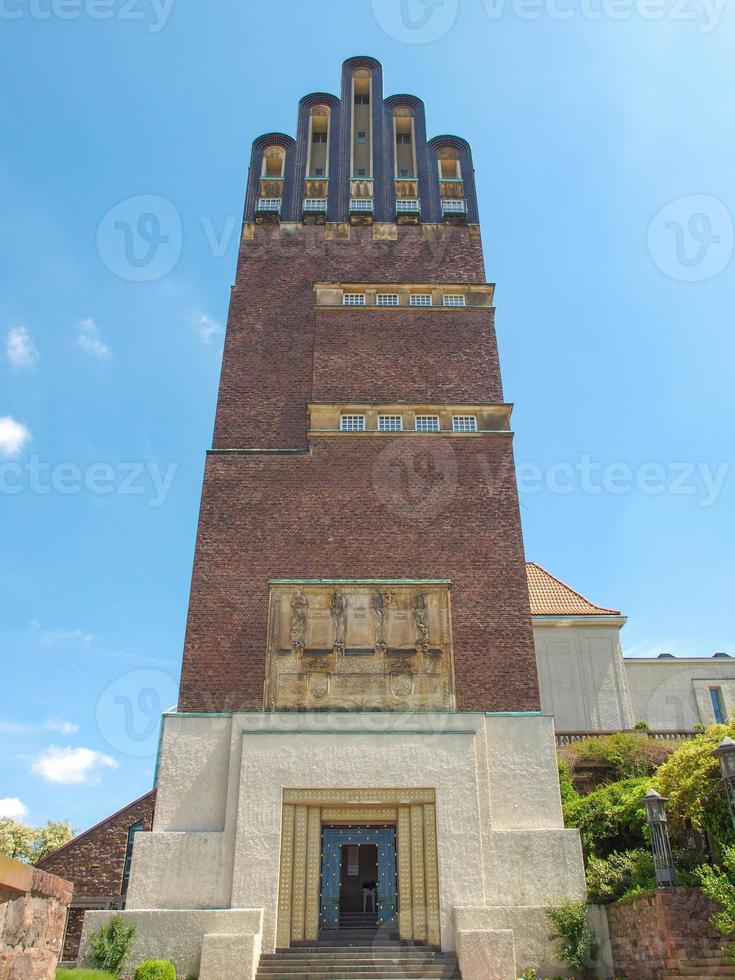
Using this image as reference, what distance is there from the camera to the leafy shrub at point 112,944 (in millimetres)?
14195

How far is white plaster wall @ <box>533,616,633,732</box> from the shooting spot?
2767 centimetres

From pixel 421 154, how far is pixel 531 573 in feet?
54.6

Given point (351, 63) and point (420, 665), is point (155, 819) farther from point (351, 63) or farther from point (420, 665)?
point (351, 63)

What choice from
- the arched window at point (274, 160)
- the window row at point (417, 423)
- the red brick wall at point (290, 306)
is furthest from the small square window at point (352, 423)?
the arched window at point (274, 160)

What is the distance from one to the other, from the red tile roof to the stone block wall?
23076mm

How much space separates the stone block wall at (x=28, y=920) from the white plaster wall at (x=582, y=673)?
72.9 ft

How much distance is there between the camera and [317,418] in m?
22.1

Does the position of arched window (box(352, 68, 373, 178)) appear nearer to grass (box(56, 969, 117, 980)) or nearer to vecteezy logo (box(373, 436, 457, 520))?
vecteezy logo (box(373, 436, 457, 520))

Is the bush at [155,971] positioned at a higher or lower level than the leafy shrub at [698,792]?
lower

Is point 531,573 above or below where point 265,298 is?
below

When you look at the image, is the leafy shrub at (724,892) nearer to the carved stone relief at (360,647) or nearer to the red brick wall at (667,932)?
the red brick wall at (667,932)

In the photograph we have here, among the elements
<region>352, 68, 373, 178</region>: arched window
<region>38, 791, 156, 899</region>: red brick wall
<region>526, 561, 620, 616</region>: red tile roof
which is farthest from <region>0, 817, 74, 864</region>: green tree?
<region>352, 68, 373, 178</region>: arched window

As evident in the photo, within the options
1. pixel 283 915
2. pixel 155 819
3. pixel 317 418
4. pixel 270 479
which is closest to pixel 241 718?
pixel 155 819

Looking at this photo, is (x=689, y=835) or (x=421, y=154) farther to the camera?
(x=421, y=154)
